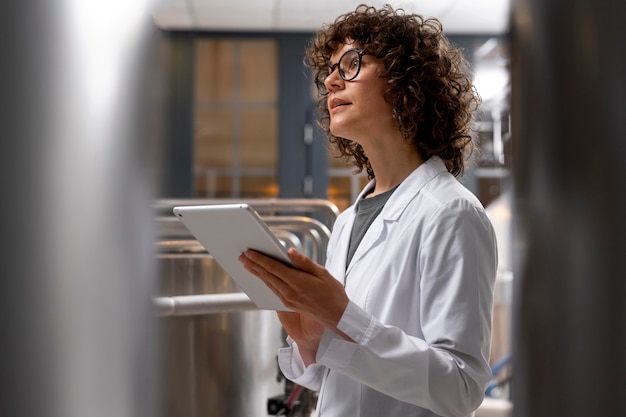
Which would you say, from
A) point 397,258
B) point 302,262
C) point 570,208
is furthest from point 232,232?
point 570,208

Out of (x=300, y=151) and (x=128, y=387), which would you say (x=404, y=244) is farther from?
(x=300, y=151)

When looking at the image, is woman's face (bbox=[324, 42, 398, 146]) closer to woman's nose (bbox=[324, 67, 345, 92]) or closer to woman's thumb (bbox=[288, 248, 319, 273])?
woman's nose (bbox=[324, 67, 345, 92])

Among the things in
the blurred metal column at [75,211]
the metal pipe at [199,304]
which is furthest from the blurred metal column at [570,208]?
the metal pipe at [199,304]

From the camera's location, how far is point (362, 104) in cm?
104

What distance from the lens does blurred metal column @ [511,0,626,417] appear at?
1.11 ft

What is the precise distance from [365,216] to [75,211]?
805mm

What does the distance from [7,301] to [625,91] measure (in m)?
0.28

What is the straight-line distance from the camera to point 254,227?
0.77 m

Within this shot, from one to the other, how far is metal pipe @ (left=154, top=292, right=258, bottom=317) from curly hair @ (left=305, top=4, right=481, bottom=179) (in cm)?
54

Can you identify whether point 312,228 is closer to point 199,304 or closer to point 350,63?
point 199,304

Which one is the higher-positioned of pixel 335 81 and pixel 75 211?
pixel 335 81

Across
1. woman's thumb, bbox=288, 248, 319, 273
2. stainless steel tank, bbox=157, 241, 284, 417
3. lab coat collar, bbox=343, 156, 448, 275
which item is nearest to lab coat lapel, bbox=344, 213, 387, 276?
lab coat collar, bbox=343, 156, 448, 275

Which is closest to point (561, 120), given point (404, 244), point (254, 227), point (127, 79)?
point (127, 79)

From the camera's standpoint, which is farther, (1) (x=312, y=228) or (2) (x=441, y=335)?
(1) (x=312, y=228)
